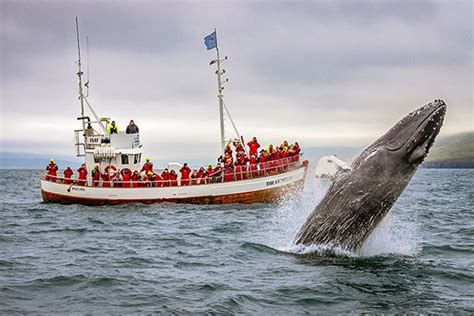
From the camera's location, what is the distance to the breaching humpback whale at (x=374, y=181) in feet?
28.6

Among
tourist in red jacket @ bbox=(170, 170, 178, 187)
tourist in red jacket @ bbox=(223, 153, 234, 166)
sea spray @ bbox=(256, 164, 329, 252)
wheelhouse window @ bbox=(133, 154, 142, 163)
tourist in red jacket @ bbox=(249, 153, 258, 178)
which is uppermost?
wheelhouse window @ bbox=(133, 154, 142, 163)

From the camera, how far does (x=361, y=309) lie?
688 centimetres

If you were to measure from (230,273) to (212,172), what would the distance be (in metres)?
17.6

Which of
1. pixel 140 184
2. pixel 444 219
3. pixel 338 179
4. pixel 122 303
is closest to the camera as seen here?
pixel 122 303

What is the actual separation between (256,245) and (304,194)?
18859 millimetres

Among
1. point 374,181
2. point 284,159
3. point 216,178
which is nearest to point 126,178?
point 216,178

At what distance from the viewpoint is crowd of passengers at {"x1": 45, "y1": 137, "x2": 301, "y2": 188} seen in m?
26.1

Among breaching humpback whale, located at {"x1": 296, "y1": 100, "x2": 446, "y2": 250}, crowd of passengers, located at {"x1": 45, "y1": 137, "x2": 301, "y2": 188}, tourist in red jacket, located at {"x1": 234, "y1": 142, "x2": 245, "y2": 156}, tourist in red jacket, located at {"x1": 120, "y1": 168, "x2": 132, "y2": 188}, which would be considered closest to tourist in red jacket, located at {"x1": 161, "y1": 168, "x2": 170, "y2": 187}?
crowd of passengers, located at {"x1": 45, "y1": 137, "x2": 301, "y2": 188}

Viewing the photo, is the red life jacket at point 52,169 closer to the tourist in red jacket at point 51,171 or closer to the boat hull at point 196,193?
the tourist in red jacket at point 51,171

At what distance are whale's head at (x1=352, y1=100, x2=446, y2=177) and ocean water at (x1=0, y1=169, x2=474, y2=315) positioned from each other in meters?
1.36

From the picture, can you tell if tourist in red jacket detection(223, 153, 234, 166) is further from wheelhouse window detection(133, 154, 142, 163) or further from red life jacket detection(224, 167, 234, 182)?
wheelhouse window detection(133, 154, 142, 163)

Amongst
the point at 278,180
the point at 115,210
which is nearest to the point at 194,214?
the point at 115,210

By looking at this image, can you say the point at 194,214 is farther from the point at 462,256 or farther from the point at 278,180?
the point at 462,256

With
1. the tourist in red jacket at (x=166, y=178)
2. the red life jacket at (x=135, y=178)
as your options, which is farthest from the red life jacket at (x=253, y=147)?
the red life jacket at (x=135, y=178)
